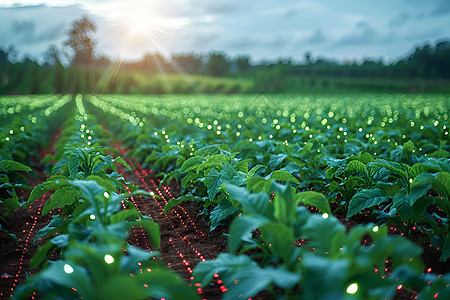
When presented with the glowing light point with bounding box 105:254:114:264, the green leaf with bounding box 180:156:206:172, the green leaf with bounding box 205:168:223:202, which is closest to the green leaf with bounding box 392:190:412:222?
the green leaf with bounding box 205:168:223:202

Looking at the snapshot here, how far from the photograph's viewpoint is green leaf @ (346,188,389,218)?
2.63 meters

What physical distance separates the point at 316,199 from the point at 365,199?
861 mm

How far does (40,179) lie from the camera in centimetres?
584

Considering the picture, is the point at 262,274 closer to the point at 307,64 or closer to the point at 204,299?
the point at 204,299

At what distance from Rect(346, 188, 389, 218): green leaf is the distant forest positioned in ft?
134

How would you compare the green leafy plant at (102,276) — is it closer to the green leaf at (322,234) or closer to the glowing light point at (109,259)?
the glowing light point at (109,259)

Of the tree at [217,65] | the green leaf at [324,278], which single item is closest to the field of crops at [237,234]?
the green leaf at [324,278]

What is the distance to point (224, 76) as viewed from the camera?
210ft

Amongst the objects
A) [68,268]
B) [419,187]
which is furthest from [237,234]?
[419,187]

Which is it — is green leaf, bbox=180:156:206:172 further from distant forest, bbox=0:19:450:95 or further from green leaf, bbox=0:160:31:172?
distant forest, bbox=0:19:450:95

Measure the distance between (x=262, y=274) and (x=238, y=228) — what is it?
0.96 ft

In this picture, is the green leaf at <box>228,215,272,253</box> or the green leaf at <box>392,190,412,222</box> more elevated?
the green leaf at <box>228,215,272,253</box>

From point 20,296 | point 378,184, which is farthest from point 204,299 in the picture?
point 378,184

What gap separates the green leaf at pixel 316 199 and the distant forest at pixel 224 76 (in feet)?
136
